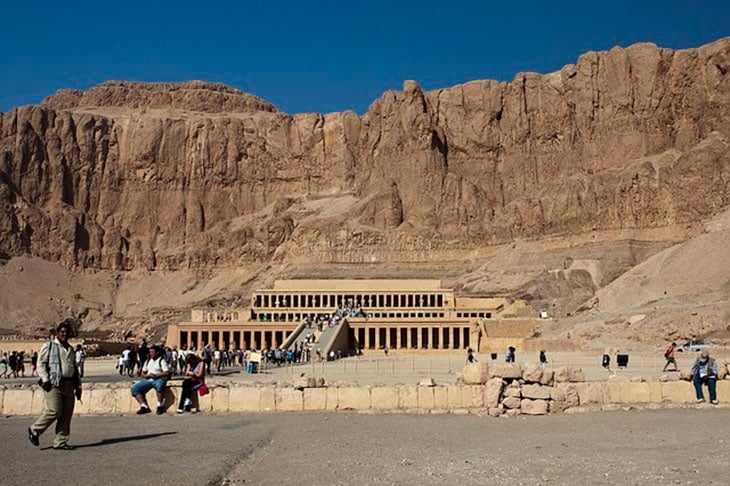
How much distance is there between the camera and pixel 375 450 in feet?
56.7

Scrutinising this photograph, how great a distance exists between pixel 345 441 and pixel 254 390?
5.71 m

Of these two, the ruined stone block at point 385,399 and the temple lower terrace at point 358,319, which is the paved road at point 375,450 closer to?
the ruined stone block at point 385,399

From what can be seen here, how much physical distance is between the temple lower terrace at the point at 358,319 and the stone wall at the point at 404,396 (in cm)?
4063

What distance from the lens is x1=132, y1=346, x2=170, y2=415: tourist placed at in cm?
2169

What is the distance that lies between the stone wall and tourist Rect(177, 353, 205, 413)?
1.29ft

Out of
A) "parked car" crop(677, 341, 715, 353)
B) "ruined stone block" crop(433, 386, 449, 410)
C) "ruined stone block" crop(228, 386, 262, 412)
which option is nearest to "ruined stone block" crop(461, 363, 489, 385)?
"ruined stone block" crop(433, 386, 449, 410)

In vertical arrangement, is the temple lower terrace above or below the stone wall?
above

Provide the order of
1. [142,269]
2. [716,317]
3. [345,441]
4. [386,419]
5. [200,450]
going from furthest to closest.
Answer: [142,269] < [716,317] < [386,419] < [345,441] < [200,450]

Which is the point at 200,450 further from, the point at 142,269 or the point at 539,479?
the point at 142,269

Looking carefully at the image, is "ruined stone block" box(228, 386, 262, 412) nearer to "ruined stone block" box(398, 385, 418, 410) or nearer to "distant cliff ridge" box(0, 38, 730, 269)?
"ruined stone block" box(398, 385, 418, 410)

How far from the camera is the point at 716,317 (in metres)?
62.9

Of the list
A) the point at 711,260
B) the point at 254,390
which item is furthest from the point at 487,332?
the point at 254,390

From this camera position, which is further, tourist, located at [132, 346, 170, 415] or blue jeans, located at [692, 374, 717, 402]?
blue jeans, located at [692, 374, 717, 402]

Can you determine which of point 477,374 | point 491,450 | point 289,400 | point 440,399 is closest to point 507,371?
point 477,374
